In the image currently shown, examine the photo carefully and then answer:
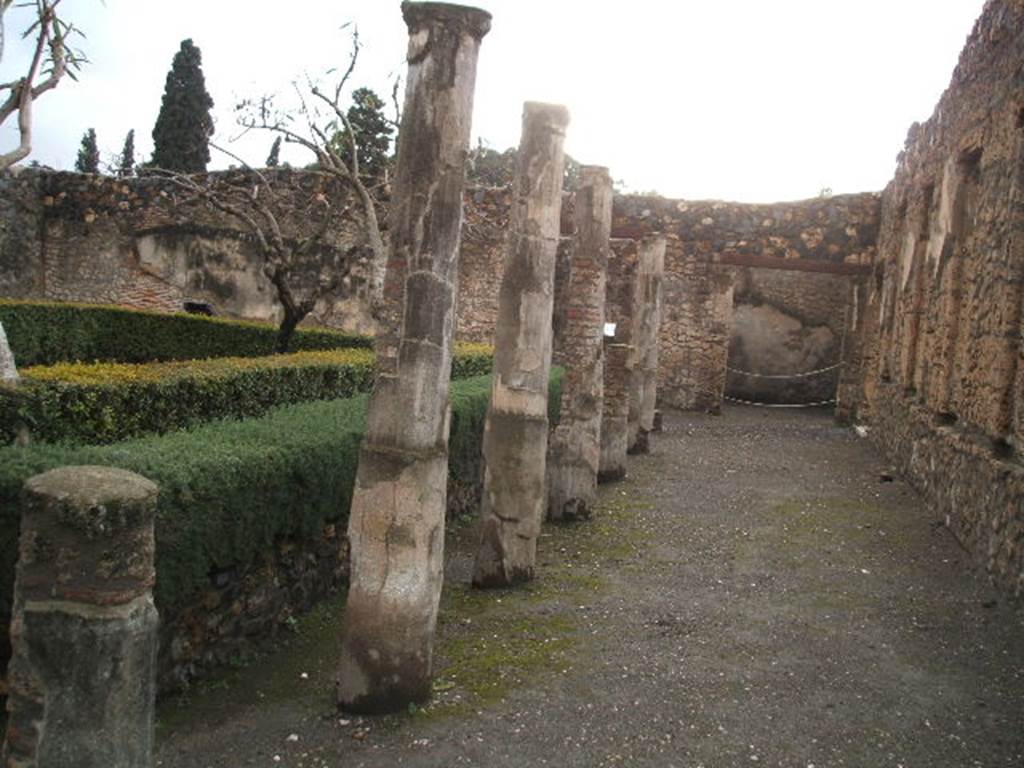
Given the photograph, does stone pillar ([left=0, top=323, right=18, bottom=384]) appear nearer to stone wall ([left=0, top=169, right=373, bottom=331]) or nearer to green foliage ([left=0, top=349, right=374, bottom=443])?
green foliage ([left=0, top=349, right=374, bottom=443])

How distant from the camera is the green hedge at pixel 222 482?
3.83 metres

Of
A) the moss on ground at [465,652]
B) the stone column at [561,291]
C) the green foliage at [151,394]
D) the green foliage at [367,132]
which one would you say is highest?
the green foliage at [367,132]

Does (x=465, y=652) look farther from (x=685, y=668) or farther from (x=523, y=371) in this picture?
(x=523, y=371)

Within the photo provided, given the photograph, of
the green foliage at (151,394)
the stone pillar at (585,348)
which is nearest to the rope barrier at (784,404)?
the stone pillar at (585,348)

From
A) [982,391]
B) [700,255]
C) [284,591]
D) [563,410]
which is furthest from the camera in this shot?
[700,255]

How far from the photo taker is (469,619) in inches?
216

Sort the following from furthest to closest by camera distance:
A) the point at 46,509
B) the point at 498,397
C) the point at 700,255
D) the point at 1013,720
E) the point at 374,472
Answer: the point at 700,255
the point at 498,397
the point at 1013,720
the point at 374,472
the point at 46,509

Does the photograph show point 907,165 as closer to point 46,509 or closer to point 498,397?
point 498,397

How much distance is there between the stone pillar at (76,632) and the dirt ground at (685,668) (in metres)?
1.03

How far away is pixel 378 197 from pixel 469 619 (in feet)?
41.8

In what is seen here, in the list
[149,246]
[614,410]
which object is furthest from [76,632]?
[149,246]

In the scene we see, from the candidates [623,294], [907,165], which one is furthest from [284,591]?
[907,165]

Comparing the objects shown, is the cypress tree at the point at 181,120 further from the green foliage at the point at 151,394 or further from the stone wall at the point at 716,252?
the green foliage at the point at 151,394

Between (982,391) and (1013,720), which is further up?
(982,391)
